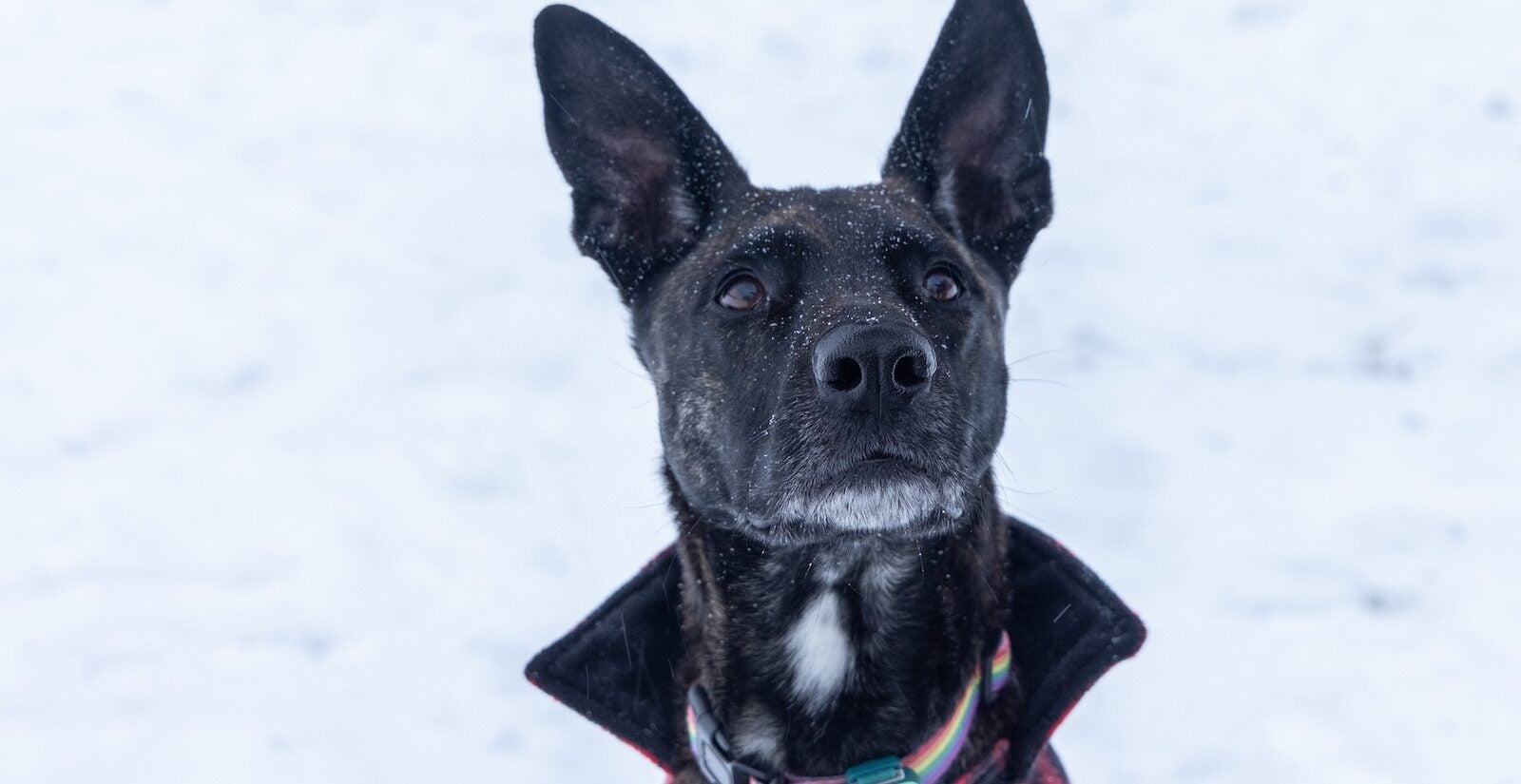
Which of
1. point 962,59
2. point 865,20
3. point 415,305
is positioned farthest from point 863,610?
point 865,20

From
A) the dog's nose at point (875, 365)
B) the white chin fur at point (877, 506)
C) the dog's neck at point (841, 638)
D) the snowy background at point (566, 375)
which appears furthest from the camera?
the snowy background at point (566, 375)

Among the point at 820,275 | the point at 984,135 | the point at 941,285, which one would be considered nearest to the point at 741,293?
the point at 820,275

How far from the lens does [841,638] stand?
11.3 feet

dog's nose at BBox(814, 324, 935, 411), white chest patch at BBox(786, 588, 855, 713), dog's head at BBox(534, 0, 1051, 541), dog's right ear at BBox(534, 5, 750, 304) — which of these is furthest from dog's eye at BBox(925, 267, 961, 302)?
white chest patch at BBox(786, 588, 855, 713)

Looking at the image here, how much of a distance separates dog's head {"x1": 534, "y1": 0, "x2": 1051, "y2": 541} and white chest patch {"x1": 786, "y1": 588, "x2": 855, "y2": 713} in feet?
1.04

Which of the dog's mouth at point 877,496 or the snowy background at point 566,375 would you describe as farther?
the snowy background at point 566,375

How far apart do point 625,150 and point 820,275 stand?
0.88m

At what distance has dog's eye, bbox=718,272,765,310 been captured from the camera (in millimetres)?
3596

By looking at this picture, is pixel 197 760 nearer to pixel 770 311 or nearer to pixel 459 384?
pixel 459 384

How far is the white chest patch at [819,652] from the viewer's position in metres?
3.40

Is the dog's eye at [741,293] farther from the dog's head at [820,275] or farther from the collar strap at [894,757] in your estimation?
the collar strap at [894,757]

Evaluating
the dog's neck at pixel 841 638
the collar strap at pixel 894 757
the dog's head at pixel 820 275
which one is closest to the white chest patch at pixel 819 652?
the dog's neck at pixel 841 638

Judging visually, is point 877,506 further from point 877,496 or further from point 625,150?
point 625,150

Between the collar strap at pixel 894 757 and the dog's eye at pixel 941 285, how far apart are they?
3.19 feet
